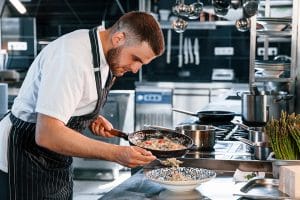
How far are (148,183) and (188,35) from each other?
5.08 meters

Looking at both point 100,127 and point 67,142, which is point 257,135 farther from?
point 67,142

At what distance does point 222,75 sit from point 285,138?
4.73 m

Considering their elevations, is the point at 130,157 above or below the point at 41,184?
above

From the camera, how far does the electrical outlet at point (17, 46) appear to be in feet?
23.5

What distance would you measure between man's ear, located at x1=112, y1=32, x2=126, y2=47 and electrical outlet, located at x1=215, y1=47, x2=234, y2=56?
505 cm

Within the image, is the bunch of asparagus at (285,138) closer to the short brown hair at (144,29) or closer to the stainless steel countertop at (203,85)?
the short brown hair at (144,29)

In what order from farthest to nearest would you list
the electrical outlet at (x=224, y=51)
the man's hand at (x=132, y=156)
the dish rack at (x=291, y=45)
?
the electrical outlet at (x=224, y=51)
the dish rack at (x=291, y=45)
the man's hand at (x=132, y=156)

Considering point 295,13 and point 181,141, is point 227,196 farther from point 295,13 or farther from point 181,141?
point 295,13

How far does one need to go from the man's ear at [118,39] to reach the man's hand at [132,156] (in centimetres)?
44

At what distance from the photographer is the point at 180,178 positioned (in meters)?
2.10

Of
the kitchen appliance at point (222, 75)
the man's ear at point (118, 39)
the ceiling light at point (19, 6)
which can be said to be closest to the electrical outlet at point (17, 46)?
the ceiling light at point (19, 6)

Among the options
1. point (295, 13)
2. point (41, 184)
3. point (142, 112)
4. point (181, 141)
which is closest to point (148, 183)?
point (181, 141)

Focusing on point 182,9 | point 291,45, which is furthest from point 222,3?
point 291,45

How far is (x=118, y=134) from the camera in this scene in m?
2.42
